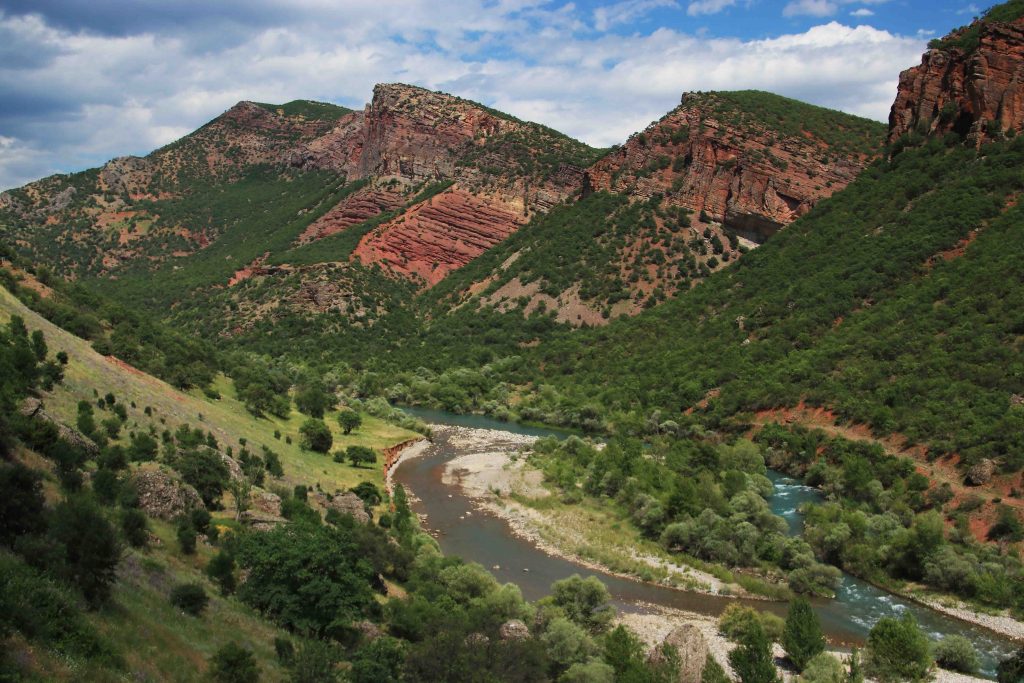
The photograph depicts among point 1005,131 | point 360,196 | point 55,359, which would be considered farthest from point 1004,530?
point 360,196

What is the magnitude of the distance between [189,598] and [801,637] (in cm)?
1707

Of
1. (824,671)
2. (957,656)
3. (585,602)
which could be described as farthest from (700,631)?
(957,656)

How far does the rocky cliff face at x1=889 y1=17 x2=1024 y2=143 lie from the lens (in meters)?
67.8

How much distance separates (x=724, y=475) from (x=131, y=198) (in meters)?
143

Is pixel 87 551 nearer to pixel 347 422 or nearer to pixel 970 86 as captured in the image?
pixel 347 422

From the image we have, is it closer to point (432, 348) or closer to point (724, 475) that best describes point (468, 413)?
point (432, 348)

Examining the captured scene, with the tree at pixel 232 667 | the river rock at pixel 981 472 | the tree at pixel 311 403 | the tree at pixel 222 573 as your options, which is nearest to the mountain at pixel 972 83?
the river rock at pixel 981 472

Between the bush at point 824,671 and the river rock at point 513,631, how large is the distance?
7.62 m

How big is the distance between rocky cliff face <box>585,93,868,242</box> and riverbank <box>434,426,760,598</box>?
55.4 metres

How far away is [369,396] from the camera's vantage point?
75938 millimetres

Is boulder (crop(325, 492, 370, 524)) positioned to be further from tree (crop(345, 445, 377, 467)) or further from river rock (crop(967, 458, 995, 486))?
river rock (crop(967, 458, 995, 486))

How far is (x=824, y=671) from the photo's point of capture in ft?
68.6

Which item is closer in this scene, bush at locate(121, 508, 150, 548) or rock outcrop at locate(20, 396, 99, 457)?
bush at locate(121, 508, 150, 548)

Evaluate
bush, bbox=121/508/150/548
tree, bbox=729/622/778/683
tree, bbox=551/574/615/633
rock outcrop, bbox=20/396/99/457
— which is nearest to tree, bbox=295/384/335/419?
rock outcrop, bbox=20/396/99/457
